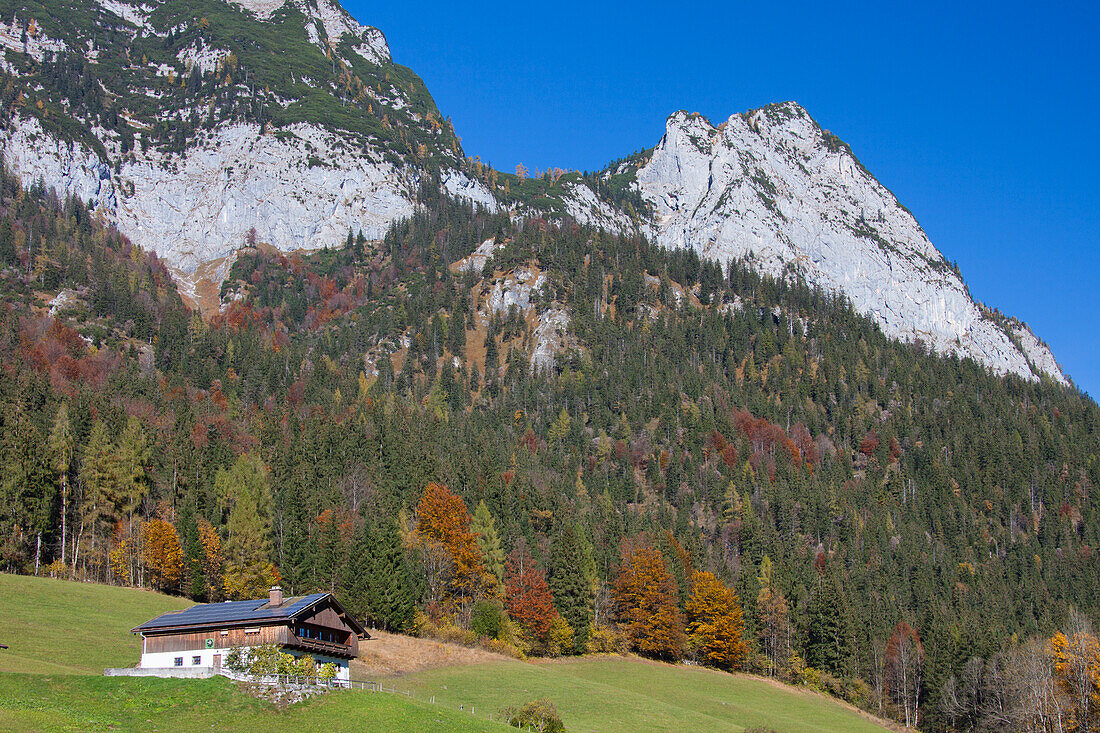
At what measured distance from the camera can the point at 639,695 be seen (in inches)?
2926

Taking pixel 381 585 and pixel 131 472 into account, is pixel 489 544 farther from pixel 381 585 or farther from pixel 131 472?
pixel 131 472

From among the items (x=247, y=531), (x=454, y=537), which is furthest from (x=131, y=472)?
(x=454, y=537)

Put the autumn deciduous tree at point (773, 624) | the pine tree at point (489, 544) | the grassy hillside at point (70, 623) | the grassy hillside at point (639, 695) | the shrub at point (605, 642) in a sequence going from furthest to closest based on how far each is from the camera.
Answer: the autumn deciduous tree at point (773, 624) → the pine tree at point (489, 544) → the shrub at point (605, 642) → the grassy hillside at point (639, 695) → the grassy hillside at point (70, 623)

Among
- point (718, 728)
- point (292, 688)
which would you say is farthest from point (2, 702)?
point (718, 728)

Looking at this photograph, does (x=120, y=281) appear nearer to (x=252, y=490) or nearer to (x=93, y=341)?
(x=93, y=341)

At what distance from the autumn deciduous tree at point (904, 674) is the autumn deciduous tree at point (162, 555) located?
3206 inches

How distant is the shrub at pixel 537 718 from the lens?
5400 cm

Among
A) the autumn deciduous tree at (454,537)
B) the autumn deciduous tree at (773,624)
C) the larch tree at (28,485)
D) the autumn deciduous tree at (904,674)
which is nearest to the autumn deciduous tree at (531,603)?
the autumn deciduous tree at (454,537)

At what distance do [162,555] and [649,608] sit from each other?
54058 mm

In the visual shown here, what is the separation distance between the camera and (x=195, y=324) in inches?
7633

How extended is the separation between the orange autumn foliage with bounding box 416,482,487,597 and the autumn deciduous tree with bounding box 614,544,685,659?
18086 millimetres

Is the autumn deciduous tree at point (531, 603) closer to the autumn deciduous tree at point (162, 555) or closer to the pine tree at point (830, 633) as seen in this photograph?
the autumn deciduous tree at point (162, 555)

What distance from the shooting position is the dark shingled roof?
53.3 m

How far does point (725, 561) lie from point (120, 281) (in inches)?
5715
